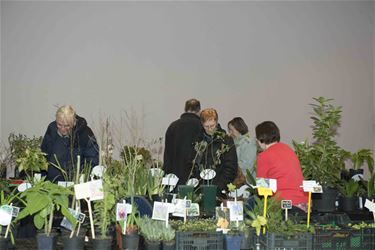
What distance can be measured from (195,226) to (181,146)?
2097mm

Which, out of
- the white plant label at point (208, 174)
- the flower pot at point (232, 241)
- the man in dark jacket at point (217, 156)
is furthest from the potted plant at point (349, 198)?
the flower pot at point (232, 241)

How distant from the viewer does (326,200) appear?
4820mm

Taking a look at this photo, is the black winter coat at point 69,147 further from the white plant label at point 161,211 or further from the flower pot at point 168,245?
the flower pot at point 168,245

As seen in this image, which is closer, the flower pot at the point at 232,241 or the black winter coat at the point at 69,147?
the flower pot at the point at 232,241

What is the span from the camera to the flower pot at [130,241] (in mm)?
2801

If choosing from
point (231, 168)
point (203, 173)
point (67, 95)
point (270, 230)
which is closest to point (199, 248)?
point (270, 230)

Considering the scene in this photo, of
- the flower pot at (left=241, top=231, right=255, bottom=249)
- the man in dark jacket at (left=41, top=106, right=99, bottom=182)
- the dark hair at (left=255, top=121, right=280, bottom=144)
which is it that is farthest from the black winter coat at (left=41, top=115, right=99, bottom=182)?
the flower pot at (left=241, top=231, right=255, bottom=249)

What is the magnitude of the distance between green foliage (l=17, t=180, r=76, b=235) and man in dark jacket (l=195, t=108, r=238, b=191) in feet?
6.10

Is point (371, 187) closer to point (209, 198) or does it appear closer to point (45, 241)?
point (209, 198)

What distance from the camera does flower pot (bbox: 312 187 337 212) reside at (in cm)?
479

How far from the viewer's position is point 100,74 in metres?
7.70

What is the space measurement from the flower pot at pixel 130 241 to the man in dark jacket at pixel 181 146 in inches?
83.8

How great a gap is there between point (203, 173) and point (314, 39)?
4.96 m

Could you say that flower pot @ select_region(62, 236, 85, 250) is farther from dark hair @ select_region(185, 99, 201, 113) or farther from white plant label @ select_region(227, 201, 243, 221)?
dark hair @ select_region(185, 99, 201, 113)
